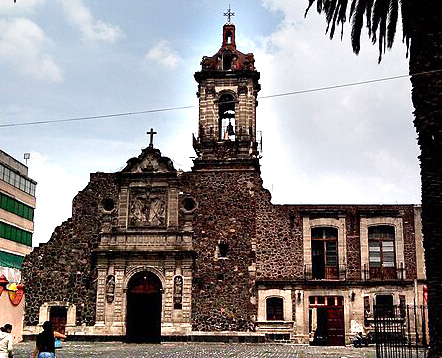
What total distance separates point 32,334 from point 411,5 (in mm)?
24470

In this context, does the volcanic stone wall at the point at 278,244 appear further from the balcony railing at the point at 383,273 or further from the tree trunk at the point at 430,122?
the tree trunk at the point at 430,122

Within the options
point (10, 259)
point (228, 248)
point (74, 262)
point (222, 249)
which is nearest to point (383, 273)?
point (228, 248)

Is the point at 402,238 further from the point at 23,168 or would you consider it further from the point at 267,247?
the point at 23,168

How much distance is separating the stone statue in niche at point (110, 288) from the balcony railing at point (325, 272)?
29.2ft

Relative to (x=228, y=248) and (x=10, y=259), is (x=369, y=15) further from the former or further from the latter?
(x=10, y=259)

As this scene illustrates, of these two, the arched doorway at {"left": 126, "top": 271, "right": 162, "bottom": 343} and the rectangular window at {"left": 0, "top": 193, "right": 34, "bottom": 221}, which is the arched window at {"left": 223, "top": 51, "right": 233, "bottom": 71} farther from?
the rectangular window at {"left": 0, "top": 193, "right": 34, "bottom": 221}

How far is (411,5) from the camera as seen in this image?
1339cm

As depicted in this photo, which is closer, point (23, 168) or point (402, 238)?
point (402, 238)

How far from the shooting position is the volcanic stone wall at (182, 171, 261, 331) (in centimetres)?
3114

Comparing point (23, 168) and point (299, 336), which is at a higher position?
point (23, 168)

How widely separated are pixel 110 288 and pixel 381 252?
12.7m

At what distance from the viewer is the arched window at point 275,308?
31062 mm

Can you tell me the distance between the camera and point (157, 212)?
32.4 meters

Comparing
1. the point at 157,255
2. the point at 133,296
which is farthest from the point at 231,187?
the point at 133,296
